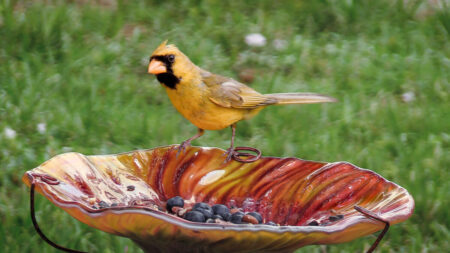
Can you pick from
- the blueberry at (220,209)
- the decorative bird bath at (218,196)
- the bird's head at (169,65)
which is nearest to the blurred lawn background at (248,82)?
the decorative bird bath at (218,196)

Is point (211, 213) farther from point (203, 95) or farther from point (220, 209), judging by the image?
point (203, 95)

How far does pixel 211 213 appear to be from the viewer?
96.5 inches

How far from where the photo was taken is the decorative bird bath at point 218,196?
214cm

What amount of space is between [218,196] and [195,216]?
396 mm

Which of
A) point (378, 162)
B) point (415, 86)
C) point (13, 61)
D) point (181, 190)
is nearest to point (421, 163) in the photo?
point (378, 162)

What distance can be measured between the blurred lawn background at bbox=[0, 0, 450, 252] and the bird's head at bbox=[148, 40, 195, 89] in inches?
53.0

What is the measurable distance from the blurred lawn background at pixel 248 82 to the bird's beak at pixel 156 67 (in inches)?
56.9

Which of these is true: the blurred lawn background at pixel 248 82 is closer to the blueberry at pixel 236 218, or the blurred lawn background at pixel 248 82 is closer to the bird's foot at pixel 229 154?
the bird's foot at pixel 229 154

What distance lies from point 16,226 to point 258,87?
6.17 ft

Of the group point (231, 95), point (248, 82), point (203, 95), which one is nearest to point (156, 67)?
point (203, 95)

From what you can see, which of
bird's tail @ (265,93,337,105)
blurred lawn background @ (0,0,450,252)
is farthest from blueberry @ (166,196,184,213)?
blurred lawn background @ (0,0,450,252)

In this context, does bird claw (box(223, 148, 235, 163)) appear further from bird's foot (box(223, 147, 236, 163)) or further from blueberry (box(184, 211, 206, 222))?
blueberry (box(184, 211, 206, 222))

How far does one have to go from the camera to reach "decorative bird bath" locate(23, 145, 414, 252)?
7.04 feet

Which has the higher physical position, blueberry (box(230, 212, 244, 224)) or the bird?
the bird
